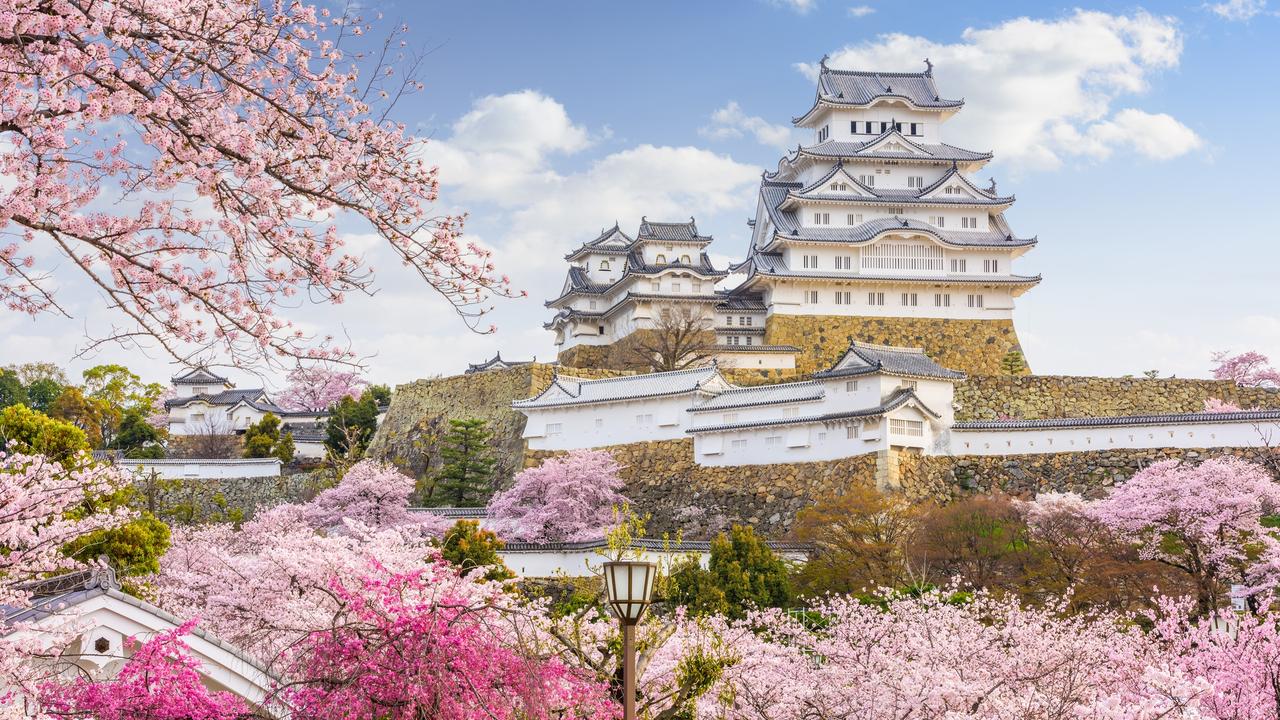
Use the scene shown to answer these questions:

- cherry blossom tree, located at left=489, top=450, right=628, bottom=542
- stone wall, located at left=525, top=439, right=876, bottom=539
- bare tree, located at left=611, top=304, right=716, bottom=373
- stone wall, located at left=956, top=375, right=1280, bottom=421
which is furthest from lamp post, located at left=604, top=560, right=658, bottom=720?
bare tree, located at left=611, top=304, right=716, bottom=373

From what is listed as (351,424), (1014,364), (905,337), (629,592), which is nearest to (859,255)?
(905,337)

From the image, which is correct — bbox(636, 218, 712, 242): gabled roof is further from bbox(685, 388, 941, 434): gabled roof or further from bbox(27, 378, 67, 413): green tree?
bbox(27, 378, 67, 413): green tree

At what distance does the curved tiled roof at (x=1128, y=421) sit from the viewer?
2944 cm

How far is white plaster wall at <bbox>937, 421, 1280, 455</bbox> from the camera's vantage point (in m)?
29.4

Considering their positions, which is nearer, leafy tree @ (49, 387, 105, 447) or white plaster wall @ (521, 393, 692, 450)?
white plaster wall @ (521, 393, 692, 450)

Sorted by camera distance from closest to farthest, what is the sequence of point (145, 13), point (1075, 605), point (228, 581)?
point (145, 13) < point (1075, 605) < point (228, 581)

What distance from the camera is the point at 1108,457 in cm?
3025

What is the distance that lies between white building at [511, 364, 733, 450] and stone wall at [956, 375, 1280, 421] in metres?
7.08

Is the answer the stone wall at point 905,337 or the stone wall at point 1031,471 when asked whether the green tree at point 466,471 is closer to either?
the stone wall at point 905,337

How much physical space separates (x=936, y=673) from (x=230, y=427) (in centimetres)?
4754

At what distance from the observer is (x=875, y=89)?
157ft

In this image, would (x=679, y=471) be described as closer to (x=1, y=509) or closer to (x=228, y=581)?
(x=228, y=581)

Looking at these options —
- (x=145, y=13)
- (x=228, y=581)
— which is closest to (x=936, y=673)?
(x=145, y=13)

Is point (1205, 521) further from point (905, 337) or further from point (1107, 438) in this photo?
point (905, 337)
